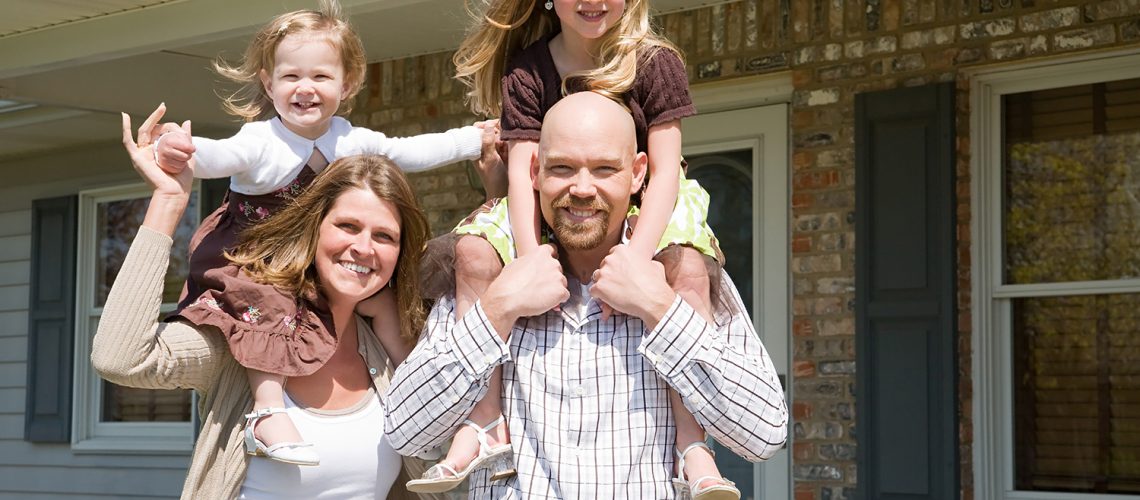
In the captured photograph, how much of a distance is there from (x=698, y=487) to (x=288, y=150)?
3.77 feet

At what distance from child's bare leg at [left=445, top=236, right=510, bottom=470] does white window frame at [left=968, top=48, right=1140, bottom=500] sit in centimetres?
293

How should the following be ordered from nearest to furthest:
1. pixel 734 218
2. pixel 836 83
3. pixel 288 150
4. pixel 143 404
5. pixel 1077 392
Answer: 1. pixel 288 150
2. pixel 1077 392
3. pixel 836 83
4. pixel 734 218
5. pixel 143 404

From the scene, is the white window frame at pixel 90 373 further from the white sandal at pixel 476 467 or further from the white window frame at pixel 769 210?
the white sandal at pixel 476 467

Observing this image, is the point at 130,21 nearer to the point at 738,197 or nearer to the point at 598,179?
the point at 738,197

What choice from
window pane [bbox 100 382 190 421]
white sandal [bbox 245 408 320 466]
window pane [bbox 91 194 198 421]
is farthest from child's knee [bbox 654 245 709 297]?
window pane [bbox 100 382 190 421]

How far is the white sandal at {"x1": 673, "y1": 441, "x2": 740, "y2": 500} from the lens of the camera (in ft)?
7.80

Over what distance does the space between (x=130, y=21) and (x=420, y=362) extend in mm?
3765

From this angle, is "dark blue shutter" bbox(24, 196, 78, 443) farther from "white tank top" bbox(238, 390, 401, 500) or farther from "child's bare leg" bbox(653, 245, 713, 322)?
"child's bare leg" bbox(653, 245, 713, 322)

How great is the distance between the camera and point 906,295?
5.09m

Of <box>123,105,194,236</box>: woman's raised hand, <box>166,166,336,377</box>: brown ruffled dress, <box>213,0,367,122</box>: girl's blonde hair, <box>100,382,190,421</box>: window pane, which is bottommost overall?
<box>100,382,190,421</box>: window pane

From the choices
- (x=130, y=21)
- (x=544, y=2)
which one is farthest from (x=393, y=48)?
(x=544, y=2)

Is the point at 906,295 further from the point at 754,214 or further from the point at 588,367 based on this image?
the point at 588,367

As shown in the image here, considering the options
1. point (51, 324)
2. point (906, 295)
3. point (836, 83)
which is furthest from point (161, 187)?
point (51, 324)

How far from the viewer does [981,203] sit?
510 cm
